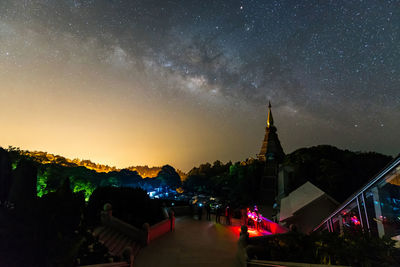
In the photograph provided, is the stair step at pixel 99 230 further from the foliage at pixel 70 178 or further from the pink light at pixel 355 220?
the pink light at pixel 355 220

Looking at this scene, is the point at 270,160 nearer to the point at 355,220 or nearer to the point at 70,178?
the point at 70,178

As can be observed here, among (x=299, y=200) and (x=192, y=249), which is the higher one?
(x=299, y=200)

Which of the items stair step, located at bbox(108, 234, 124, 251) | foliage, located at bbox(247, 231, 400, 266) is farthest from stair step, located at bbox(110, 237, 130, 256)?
foliage, located at bbox(247, 231, 400, 266)

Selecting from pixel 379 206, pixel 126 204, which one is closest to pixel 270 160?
pixel 126 204

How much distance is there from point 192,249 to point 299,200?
9472 millimetres

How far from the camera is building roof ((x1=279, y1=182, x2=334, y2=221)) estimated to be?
51.6ft

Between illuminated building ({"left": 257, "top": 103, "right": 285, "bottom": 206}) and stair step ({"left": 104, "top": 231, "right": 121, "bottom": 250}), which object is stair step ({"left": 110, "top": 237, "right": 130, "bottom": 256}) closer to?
stair step ({"left": 104, "top": 231, "right": 121, "bottom": 250})

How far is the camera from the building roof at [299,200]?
51.6ft

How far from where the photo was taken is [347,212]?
894 centimetres

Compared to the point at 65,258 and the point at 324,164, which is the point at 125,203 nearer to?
the point at 65,258

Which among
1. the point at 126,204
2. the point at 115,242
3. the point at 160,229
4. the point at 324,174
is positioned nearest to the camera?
the point at 115,242

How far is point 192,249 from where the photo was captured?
12.0 m

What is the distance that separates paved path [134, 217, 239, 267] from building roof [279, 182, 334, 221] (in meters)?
4.09

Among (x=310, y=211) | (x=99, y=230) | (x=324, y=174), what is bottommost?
(x=99, y=230)
